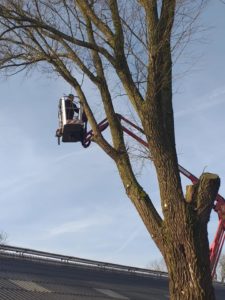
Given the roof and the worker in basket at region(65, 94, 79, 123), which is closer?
the worker in basket at region(65, 94, 79, 123)

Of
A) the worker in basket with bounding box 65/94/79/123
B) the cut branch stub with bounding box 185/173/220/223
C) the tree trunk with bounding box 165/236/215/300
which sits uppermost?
the worker in basket with bounding box 65/94/79/123

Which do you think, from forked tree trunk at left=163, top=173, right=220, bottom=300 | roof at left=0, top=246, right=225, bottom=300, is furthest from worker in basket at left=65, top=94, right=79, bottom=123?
roof at left=0, top=246, right=225, bottom=300

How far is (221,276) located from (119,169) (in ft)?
168

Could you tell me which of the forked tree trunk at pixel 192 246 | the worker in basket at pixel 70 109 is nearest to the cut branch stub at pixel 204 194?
the forked tree trunk at pixel 192 246

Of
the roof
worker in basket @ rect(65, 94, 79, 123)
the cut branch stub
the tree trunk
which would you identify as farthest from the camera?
the roof

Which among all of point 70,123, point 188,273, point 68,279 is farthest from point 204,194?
point 68,279

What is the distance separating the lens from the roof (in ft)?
53.9

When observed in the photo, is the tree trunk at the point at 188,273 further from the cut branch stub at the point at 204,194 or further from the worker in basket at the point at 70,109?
the worker in basket at the point at 70,109

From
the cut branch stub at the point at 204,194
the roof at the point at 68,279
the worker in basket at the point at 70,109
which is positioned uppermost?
the worker in basket at the point at 70,109

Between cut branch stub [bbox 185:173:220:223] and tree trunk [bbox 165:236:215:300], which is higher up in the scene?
cut branch stub [bbox 185:173:220:223]

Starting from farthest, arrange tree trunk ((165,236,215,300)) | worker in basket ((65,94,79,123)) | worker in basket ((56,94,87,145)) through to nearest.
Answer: worker in basket ((56,94,87,145))
worker in basket ((65,94,79,123))
tree trunk ((165,236,215,300))

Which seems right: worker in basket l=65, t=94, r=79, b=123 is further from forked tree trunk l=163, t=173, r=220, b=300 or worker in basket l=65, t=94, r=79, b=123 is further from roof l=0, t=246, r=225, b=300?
roof l=0, t=246, r=225, b=300

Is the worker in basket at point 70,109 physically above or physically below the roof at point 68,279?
above

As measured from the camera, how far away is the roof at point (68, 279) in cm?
1644
